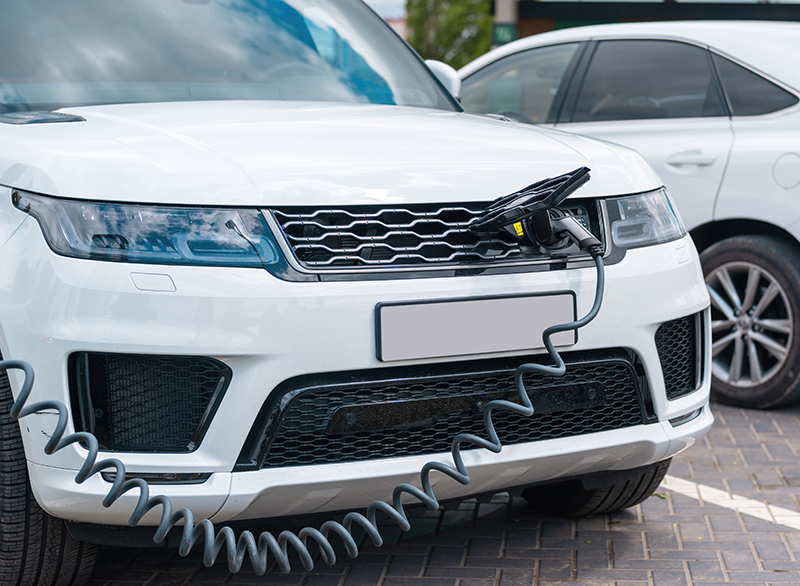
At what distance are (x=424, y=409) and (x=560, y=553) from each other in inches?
38.0

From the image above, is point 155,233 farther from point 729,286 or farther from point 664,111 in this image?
point 664,111

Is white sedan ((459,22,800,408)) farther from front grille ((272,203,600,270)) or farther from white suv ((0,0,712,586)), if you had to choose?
front grille ((272,203,600,270))

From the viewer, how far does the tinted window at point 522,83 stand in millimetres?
5242

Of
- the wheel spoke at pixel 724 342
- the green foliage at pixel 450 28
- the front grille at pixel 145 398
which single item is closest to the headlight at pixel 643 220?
the front grille at pixel 145 398

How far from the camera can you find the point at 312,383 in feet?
7.06

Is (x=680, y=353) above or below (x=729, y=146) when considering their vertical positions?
above

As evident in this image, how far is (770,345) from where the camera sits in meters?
4.43

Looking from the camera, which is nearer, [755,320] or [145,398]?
[145,398]

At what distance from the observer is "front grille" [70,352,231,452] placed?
2113 mm

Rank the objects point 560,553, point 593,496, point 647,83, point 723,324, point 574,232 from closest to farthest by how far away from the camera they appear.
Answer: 1. point 574,232
2. point 560,553
3. point 593,496
4. point 723,324
5. point 647,83

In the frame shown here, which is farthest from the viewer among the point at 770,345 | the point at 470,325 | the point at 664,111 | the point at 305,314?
the point at 664,111

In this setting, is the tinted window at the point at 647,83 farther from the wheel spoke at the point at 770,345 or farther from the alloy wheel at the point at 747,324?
the wheel spoke at the point at 770,345

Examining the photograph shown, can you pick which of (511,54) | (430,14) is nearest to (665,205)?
(511,54)

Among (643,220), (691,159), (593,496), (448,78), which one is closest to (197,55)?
(448,78)
